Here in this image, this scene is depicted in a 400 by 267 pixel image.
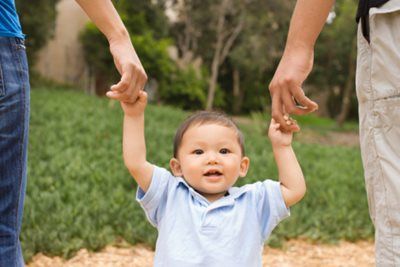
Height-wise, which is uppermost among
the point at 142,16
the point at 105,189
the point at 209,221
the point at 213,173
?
the point at 142,16

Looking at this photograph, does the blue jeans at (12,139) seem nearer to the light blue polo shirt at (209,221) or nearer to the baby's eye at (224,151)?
the light blue polo shirt at (209,221)

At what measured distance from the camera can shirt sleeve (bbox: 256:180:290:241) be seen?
6.48 ft

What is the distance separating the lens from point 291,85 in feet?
6.15

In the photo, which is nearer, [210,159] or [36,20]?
[210,159]

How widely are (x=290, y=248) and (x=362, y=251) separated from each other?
0.69 m

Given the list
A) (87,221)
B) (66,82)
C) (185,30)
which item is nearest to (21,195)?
(87,221)

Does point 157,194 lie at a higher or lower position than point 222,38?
lower

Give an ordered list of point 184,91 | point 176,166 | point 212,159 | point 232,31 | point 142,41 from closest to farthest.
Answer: point 212,159, point 176,166, point 142,41, point 184,91, point 232,31

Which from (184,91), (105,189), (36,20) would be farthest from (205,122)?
(184,91)

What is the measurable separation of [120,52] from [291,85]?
62cm

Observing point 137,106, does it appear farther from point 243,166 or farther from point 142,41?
point 142,41

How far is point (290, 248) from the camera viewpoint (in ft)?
16.9

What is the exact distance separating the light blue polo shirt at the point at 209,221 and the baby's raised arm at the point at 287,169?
30 millimetres

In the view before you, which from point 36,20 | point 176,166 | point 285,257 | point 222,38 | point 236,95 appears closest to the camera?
point 176,166
